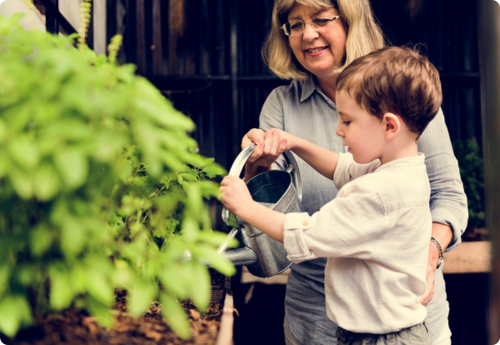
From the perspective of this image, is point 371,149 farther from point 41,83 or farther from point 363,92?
point 41,83

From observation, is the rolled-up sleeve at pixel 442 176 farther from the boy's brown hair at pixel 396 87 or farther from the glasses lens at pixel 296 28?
the glasses lens at pixel 296 28

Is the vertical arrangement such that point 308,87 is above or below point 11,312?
above

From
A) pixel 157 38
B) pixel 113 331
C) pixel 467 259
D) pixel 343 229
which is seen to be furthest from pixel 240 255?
pixel 157 38

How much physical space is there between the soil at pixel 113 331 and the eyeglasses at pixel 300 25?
3.39ft

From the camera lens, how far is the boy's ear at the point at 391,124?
3.91 ft

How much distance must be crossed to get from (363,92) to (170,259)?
2.41 ft

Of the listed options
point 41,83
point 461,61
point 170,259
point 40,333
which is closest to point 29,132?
point 41,83

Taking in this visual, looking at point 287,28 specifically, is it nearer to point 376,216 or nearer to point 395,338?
point 376,216

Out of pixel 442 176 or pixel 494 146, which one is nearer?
pixel 494 146

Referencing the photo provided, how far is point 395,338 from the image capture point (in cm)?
120

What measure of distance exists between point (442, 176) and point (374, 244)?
508 millimetres

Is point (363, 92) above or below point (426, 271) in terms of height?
above

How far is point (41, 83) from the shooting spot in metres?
0.65

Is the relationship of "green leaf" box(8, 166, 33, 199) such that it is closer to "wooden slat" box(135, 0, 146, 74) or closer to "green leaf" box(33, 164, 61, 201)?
"green leaf" box(33, 164, 61, 201)
